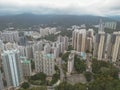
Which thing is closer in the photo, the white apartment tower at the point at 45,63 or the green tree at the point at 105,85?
the green tree at the point at 105,85

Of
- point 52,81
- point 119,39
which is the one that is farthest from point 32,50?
point 119,39

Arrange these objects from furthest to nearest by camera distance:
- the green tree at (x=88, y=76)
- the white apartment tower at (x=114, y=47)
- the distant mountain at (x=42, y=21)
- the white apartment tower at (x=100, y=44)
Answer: the distant mountain at (x=42, y=21) < the white apartment tower at (x=100, y=44) < the white apartment tower at (x=114, y=47) < the green tree at (x=88, y=76)

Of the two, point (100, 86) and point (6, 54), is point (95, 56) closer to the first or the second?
point (100, 86)

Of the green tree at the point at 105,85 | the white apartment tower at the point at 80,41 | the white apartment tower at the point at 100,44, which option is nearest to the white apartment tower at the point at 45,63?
the green tree at the point at 105,85

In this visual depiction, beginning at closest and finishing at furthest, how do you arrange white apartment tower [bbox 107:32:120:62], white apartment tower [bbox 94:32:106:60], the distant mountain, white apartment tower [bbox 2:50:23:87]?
white apartment tower [bbox 2:50:23:87] < white apartment tower [bbox 107:32:120:62] < white apartment tower [bbox 94:32:106:60] < the distant mountain

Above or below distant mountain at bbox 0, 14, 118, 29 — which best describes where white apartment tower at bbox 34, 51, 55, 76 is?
below

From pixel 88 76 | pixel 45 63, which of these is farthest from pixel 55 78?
pixel 88 76

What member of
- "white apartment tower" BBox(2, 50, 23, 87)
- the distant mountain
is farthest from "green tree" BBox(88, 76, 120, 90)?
the distant mountain

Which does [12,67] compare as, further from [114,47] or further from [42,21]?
[42,21]

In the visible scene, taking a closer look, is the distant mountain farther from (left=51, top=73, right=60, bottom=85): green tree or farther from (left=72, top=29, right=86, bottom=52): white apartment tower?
(left=51, top=73, right=60, bottom=85): green tree

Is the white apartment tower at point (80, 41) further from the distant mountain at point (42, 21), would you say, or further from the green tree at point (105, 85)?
the distant mountain at point (42, 21)

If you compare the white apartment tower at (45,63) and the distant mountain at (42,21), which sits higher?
the distant mountain at (42,21)
